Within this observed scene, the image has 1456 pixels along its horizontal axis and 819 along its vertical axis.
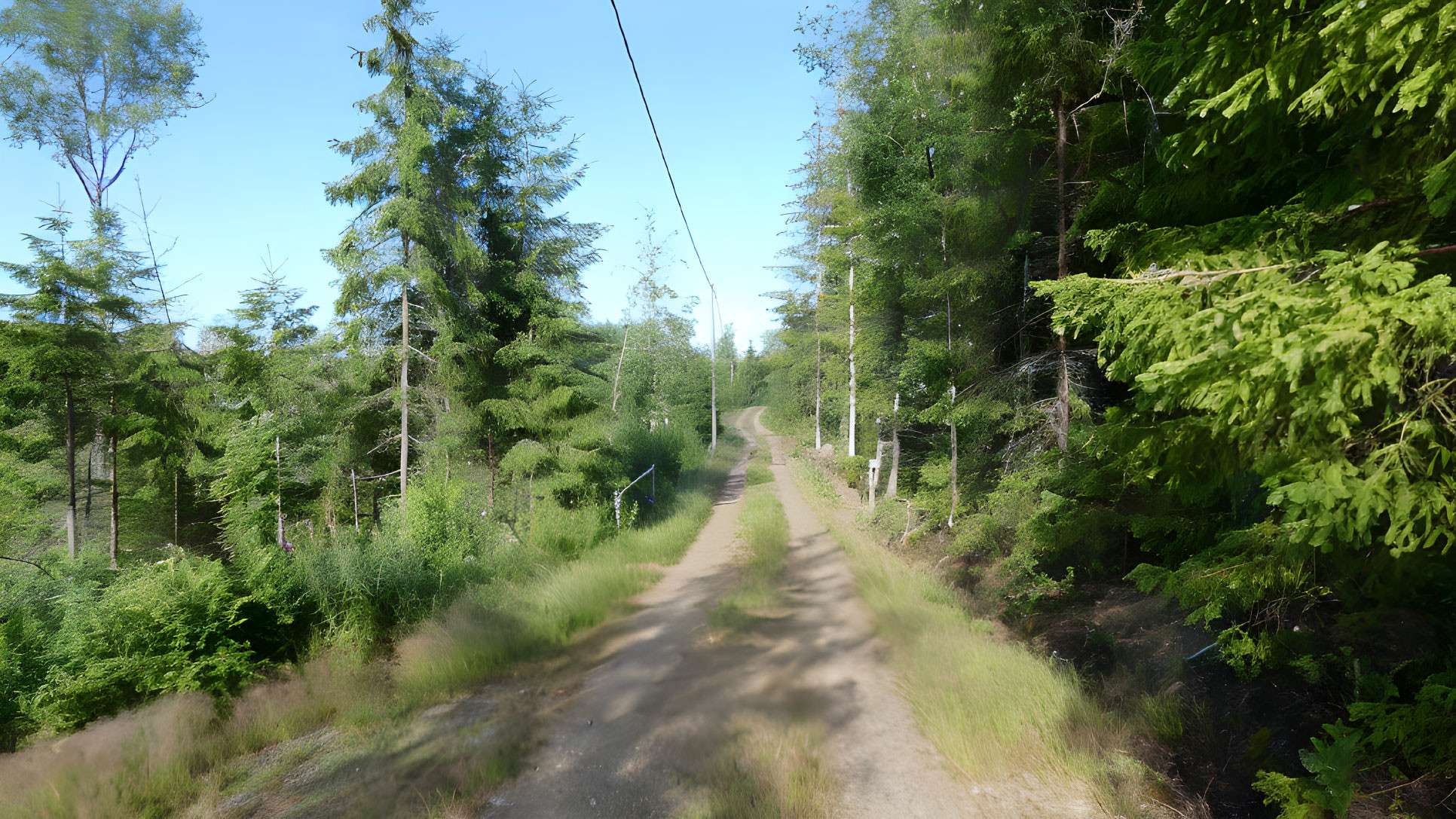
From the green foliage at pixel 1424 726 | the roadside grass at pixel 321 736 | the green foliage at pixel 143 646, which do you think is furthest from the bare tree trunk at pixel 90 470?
the green foliage at pixel 1424 726

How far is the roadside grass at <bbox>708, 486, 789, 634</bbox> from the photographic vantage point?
8617mm

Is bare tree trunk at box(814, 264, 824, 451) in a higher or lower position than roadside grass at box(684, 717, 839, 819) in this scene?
higher

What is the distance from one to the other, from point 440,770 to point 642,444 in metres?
14.0

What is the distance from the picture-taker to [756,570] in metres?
11.0

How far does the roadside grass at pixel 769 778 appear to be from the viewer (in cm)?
443

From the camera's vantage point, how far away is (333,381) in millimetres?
13328

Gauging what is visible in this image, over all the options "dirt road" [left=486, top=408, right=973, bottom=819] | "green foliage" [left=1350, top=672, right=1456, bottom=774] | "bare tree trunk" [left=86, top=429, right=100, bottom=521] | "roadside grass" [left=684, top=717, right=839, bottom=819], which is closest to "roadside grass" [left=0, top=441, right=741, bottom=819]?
"dirt road" [left=486, top=408, right=973, bottom=819]

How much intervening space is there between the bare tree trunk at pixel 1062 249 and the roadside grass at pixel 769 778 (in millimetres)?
5271

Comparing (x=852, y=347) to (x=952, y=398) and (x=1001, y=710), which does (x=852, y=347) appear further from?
(x=1001, y=710)

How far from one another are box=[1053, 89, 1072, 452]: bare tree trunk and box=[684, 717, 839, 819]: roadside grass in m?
5.27

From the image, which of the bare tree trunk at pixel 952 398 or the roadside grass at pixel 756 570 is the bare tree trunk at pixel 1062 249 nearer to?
the bare tree trunk at pixel 952 398

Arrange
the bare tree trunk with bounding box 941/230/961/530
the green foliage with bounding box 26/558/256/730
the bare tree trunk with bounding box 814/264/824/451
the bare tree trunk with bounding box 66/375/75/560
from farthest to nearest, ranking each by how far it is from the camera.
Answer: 1. the bare tree trunk with bounding box 814/264/824/451
2. the bare tree trunk with bounding box 66/375/75/560
3. the bare tree trunk with bounding box 941/230/961/530
4. the green foliage with bounding box 26/558/256/730

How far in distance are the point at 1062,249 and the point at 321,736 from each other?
420 inches

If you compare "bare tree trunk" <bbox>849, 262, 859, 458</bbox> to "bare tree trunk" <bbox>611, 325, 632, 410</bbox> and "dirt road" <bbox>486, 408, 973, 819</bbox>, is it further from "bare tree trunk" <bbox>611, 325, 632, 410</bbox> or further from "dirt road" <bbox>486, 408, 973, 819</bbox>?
"dirt road" <bbox>486, 408, 973, 819</bbox>
